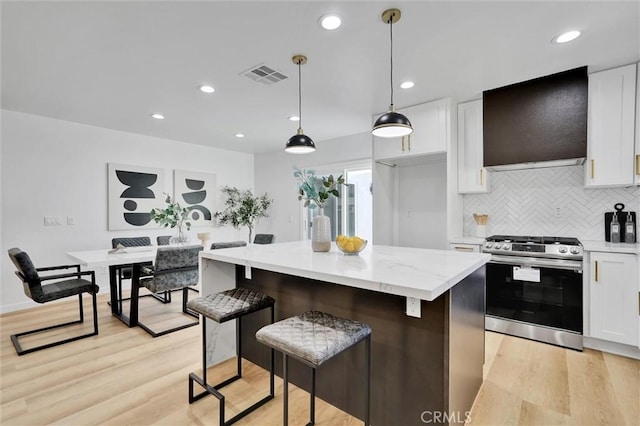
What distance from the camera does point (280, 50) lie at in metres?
2.38

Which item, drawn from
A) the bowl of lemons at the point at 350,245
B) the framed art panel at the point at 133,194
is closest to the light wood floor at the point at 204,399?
the bowl of lemons at the point at 350,245

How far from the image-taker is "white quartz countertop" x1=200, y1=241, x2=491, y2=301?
122 cm

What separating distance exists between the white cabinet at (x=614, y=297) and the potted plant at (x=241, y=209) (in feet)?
16.8

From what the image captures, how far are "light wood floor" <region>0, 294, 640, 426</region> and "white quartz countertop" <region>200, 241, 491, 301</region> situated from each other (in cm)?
92

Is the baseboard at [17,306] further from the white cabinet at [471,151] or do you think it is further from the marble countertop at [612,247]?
the marble countertop at [612,247]

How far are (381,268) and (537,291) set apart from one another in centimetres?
213

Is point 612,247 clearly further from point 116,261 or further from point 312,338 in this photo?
point 116,261

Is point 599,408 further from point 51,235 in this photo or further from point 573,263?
point 51,235

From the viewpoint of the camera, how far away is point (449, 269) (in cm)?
146

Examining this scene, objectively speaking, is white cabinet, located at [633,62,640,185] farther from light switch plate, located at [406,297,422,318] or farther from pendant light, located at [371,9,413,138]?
light switch plate, located at [406,297,422,318]

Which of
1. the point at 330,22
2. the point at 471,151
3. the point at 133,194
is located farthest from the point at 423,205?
the point at 133,194

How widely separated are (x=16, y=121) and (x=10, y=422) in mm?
3692

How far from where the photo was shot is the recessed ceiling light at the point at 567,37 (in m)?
2.13

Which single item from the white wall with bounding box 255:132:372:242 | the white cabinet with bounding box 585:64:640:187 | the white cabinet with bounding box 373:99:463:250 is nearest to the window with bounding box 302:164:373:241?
the white wall with bounding box 255:132:372:242
